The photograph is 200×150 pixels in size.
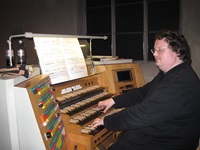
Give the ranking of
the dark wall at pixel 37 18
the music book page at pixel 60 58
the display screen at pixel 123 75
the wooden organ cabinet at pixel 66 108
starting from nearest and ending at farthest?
the wooden organ cabinet at pixel 66 108 < the music book page at pixel 60 58 < the display screen at pixel 123 75 < the dark wall at pixel 37 18

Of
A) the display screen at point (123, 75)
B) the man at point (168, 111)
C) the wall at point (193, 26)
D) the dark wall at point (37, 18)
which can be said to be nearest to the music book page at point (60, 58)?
the display screen at point (123, 75)

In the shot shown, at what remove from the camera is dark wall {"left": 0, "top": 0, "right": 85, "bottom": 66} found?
4.53 m

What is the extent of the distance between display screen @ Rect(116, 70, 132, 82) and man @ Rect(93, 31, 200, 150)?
1164mm

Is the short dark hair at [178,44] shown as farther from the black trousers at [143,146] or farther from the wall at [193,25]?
the wall at [193,25]

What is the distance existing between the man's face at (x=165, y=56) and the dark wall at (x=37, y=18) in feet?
10.5

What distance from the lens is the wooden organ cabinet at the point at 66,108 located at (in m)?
1.32

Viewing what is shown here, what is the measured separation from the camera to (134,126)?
4.60ft

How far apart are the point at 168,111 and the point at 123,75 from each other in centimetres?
149

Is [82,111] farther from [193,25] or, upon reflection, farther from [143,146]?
[193,25]

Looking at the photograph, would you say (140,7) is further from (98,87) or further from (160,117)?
(160,117)

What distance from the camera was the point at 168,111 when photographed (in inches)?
52.9

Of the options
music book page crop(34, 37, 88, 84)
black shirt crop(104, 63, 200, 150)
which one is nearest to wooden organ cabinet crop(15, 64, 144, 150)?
music book page crop(34, 37, 88, 84)

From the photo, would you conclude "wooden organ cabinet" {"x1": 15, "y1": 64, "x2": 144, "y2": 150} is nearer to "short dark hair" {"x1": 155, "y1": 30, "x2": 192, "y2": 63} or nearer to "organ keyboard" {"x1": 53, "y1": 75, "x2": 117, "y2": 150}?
"organ keyboard" {"x1": 53, "y1": 75, "x2": 117, "y2": 150}

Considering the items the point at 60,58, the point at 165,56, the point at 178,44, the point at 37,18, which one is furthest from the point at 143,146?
the point at 37,18
